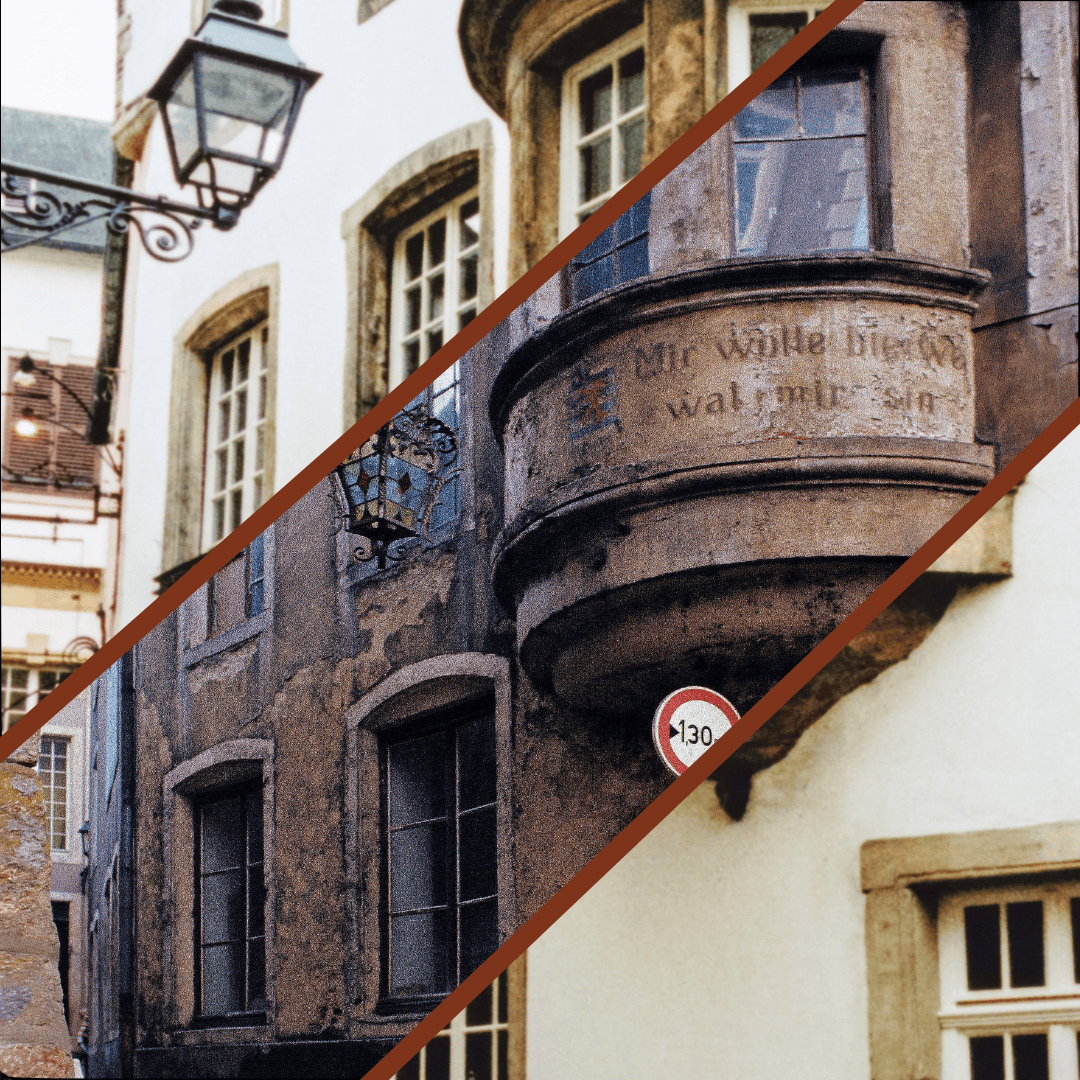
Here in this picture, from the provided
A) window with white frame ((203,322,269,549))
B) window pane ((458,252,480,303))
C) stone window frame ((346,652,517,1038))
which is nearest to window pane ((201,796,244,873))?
stone window frame ((346,652,517,1038))

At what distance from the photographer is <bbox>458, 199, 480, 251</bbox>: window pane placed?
5.12 m

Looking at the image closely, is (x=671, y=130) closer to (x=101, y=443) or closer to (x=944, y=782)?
(x=944, y=782)

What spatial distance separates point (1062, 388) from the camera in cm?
104

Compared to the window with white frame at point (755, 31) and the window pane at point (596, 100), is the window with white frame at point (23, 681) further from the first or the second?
the window with white frame at point (755, 31)

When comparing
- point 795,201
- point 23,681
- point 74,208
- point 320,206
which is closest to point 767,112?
point 795,201

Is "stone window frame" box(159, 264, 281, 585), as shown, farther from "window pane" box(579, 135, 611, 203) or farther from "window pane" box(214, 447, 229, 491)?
"window pane" box(579, 135, 611, 203)

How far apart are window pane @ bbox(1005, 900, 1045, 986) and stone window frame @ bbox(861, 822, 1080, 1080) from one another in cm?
2

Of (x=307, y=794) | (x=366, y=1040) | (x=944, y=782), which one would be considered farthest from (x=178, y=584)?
(x=944, y=782)

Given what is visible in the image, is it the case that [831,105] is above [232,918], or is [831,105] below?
above

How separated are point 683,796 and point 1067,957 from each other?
240 mm

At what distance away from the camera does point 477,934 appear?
115cm

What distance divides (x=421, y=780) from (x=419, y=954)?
132 mm

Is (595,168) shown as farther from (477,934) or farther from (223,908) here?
(477,934)

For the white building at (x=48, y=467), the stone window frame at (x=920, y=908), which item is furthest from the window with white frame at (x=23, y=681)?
the stone window frame at (x=920, y=908)
